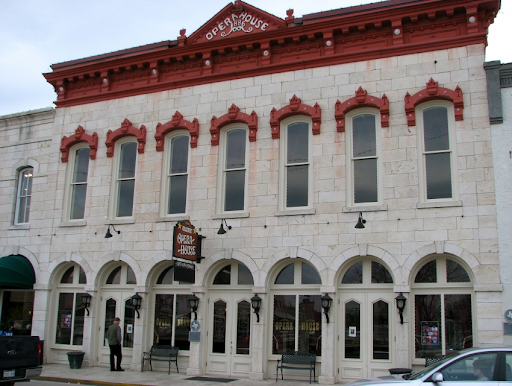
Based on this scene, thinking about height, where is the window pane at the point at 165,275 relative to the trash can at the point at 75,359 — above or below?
above

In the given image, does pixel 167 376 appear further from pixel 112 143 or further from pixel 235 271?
pixel 112 143

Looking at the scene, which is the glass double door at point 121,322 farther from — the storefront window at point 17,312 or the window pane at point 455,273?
the window pane at point 455,273

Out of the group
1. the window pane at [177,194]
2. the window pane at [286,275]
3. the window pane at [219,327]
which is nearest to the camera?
the window pane at [286,275]

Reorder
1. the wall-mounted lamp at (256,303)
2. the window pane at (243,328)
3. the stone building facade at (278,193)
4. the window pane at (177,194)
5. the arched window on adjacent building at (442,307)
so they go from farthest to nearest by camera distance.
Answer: the window pane at (177,194), the window pane at (243,328), the wall-mounted lamp at (256,303), the stone building facade at (278,193), the arched window on adjacent building at (442,307)

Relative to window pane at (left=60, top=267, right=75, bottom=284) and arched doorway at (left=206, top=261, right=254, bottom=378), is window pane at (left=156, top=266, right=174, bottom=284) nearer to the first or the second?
arched doorway at (left=206, top=261, right=254, bottom=378)

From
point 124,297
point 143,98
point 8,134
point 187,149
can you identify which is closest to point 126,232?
point 124,297

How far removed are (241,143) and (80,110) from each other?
21.6 ft

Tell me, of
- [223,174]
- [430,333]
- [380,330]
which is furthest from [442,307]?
[223,174]

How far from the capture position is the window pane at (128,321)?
58.3 feet

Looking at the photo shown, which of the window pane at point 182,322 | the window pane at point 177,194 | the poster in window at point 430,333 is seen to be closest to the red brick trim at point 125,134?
the window pane at point 177,194

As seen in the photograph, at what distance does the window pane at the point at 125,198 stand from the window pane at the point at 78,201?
1.50m

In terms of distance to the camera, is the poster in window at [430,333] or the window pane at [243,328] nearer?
the poster in window at [430,333]

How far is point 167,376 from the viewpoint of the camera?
16.0 metres

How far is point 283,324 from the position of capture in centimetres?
1591
